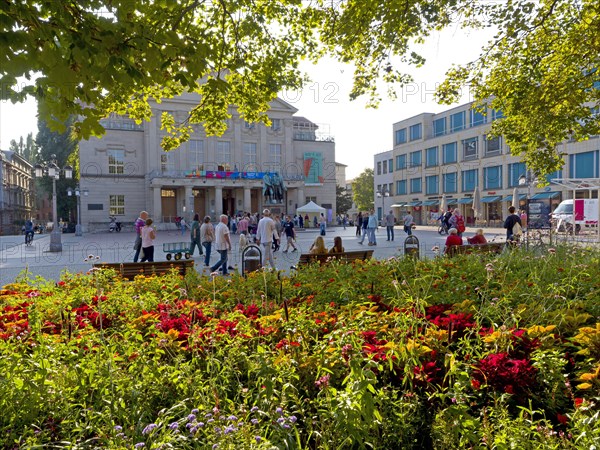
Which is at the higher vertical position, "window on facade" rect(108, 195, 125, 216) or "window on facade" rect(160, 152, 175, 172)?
"window on facade" rect(160, 152, 175, 172)

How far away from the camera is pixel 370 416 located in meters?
2.19

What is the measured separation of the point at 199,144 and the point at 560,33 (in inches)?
1850

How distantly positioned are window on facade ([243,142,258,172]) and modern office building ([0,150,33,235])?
28.0 meters

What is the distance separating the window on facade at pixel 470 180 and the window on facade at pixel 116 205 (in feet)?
134

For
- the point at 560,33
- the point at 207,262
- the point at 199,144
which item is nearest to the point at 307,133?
the point at 199,144

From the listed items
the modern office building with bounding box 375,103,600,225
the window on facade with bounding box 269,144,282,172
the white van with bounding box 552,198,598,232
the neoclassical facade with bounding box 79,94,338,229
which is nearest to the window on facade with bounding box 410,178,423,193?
the modern office building with bounding box 375,103,600,225

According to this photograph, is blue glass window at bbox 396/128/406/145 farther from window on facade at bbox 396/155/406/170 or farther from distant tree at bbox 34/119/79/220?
distant tree at bbox 34/119/79/220

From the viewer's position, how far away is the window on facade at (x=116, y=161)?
5025 cm

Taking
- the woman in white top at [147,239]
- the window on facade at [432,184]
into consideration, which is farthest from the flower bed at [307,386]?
the window on facade at [432,184]

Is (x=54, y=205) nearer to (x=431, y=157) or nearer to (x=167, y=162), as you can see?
(x=167, y=162)

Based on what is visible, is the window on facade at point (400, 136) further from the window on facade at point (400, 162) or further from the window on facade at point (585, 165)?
the window on facade at point (585, 165)

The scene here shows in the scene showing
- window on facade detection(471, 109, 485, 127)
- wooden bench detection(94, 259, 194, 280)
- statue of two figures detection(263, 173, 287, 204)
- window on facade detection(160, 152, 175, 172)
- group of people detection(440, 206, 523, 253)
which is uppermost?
window on facade detection(471, 109, 485, 127)

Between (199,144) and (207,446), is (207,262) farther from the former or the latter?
(199,144)

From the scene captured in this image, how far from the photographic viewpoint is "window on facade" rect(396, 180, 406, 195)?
70312 mm
